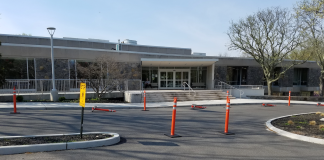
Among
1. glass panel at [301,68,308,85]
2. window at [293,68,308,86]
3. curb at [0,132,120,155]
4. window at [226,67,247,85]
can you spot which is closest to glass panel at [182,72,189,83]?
window at [226,67,247,85]

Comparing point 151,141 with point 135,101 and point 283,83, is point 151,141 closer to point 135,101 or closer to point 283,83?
point 135,101

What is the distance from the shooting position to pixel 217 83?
2489 centimetres

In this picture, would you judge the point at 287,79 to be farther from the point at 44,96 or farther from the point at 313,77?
the point at 44,96

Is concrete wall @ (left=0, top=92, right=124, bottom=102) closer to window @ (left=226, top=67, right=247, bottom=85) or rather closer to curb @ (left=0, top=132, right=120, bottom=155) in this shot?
curb @ (left=0, top=132, right=120, bottom=155)

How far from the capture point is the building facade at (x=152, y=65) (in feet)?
60.0

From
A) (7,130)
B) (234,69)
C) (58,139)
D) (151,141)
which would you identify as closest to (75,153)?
(58,139)

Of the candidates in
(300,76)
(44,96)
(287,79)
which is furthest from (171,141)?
(300,76)

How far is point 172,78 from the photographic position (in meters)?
25.8

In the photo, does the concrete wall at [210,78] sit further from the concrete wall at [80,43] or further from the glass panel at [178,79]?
the concrete wall at [80,43]

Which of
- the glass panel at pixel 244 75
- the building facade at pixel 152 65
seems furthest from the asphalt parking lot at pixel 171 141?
the glass panel at pixel 244 75

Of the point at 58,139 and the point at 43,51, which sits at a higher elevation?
the point at 43,51

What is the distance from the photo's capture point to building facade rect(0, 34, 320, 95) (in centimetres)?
1830

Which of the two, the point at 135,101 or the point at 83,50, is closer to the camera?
the point at 135,101

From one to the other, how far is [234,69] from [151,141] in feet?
76.0
